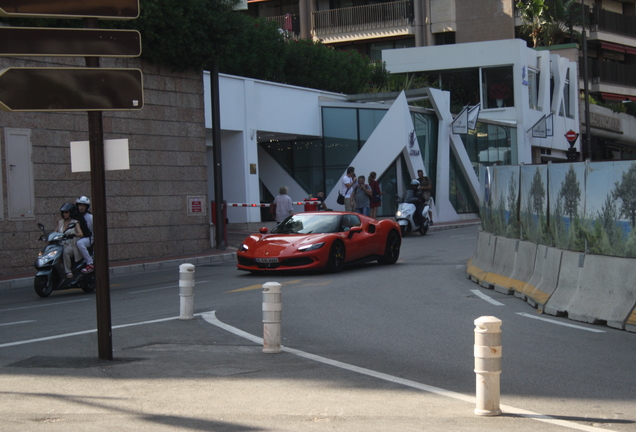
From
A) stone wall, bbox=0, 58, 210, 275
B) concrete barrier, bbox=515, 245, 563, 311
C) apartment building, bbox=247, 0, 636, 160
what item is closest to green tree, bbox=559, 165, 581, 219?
concrete barrier, bbox=515, 245, 563, 311

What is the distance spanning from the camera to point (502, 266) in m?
13.6

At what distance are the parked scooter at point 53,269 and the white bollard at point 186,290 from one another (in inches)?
174

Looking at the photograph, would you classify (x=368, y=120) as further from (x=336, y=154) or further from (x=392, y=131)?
(x=336, y=154)

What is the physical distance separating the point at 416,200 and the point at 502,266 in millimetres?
11295

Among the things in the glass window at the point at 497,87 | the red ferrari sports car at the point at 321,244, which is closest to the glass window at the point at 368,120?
the glass window at the point at 497,87

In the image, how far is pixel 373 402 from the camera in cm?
598

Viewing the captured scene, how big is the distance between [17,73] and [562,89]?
45.1m

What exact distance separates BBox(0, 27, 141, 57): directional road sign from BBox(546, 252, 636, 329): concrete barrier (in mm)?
5981

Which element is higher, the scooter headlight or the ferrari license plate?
the scooter headlight

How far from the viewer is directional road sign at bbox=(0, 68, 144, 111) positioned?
291 inches

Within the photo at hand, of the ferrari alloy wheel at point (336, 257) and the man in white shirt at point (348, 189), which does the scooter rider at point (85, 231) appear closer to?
the ferrari alloy wheel at point (336, 257)

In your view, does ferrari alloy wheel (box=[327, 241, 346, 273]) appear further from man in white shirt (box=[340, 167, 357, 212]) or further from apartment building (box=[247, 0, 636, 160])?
apartment building (box=[247, 0, 636, 160])

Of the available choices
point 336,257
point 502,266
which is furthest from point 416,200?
point 502,266

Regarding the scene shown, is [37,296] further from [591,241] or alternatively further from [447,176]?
[447,176]
